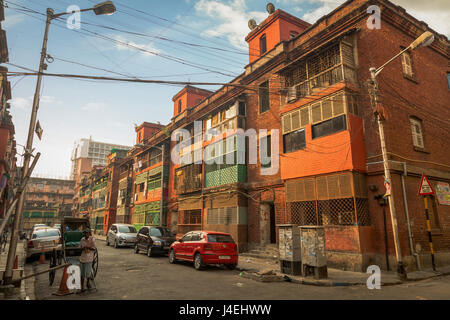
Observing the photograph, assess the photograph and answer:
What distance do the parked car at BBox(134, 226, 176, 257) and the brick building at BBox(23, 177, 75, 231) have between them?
69.2 meters

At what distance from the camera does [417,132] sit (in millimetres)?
14266

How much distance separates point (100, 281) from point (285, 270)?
6533 millimetres

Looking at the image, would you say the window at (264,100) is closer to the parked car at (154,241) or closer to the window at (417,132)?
the window at (417,132)

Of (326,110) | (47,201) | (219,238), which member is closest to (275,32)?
(326,110)

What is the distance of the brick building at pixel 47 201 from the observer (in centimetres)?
7681

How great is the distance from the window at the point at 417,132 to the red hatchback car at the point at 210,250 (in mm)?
10338

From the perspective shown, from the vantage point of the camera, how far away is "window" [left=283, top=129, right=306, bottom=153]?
47.4 ft

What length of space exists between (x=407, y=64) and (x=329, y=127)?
6.16 metres

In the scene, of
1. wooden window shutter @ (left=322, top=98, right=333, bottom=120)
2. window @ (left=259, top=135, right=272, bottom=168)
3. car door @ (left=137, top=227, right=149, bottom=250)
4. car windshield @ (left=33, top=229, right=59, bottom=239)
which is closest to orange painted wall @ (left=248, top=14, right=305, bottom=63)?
window @ (left=259, top=135, right=272, bottom=168)

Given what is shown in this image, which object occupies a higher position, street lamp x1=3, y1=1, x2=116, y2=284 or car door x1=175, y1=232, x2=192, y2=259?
street lamp x1=3, y1=1, x2=116, y2=284

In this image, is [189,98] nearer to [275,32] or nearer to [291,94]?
[275,32]

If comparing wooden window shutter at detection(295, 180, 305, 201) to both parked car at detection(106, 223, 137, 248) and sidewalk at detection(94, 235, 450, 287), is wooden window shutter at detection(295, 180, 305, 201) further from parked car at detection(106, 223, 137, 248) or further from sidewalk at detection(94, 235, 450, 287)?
parked car at detection(106, 223, 137, 248)

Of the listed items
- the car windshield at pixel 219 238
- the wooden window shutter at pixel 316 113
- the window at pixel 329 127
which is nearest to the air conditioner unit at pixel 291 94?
the wooden window shutter at pixel 316 113

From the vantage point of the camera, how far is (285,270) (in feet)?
34.6
